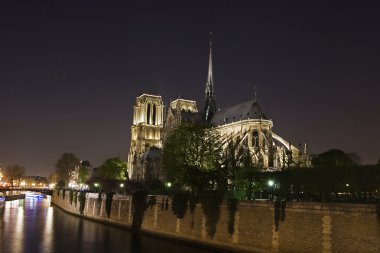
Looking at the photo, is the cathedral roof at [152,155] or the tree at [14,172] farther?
the tree at [14,172]

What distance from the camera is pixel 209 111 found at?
8775 cm

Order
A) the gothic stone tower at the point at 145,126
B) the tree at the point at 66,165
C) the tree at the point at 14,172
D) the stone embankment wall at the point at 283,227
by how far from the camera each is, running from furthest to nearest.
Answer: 1. the tree at the point at 14,172
2. the tree at the point at 66,165
3. the gothic stone tower at the point at 145,126
4. the stone embankment wall at the point at 283,227

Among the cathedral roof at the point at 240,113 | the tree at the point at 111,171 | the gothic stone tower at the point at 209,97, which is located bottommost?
the tree at the point at 111,171

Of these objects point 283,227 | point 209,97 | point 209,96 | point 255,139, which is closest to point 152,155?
point 209,97

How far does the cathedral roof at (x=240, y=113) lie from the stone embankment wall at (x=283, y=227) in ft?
113

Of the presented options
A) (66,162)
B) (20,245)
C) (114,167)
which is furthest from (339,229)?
(66,162)

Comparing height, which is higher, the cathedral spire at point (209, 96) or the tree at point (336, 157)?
the cathedral spire at point (209, 96)

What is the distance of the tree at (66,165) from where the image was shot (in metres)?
112

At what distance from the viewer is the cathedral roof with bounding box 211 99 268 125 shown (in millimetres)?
67500

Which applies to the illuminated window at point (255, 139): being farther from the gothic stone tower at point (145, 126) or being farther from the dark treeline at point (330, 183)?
the gothic stone tower at point (145, 126)

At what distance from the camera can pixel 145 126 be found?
9662 centimetres

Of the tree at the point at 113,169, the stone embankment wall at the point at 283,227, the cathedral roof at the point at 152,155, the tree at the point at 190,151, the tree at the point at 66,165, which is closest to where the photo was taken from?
the stone embankment wall at the point at 283,227

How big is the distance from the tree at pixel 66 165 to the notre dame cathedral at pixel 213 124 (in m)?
22.2

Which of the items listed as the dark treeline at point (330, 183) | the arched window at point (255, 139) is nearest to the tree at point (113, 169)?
the arched window at point (255, 139)
